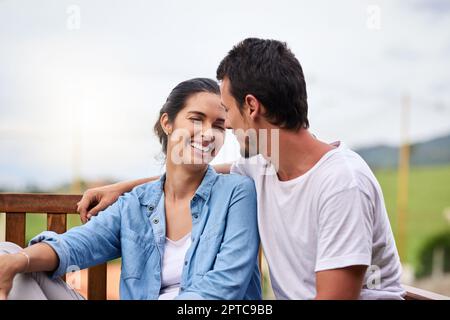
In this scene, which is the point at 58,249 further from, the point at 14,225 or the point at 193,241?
the point at 14,225

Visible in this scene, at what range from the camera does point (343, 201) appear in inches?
51.9

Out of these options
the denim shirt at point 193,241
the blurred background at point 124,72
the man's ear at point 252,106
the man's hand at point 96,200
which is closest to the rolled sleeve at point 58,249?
the denim shirt at point 193,241

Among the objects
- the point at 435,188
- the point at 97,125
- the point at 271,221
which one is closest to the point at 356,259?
the point at 271,221

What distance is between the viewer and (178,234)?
1.69 metres

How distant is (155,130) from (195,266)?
0.54 meters

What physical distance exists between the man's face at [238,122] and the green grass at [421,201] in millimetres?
11821

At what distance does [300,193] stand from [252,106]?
0.27 meters

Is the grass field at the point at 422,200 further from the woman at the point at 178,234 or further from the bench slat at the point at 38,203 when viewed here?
the woman at the point at 178,234

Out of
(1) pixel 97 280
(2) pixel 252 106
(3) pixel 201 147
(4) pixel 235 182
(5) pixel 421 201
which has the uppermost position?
(2) pixel 252 106

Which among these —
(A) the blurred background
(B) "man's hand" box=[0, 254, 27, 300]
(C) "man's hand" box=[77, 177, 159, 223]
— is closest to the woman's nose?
(C) "man's hand" box=[77, 177, 159, 223]

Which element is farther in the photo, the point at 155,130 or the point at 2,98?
the point at 2,98

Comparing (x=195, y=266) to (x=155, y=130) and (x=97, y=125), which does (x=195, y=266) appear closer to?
(x=155, y=130)

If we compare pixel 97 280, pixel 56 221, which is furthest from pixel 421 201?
pixel 56 221

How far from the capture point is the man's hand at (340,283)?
51.1 inches
